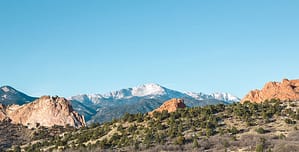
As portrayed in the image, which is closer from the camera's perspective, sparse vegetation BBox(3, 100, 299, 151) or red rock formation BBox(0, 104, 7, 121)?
sparse vegetation BBox(3, 100, 299, 151)

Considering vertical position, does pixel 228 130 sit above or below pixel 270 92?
below

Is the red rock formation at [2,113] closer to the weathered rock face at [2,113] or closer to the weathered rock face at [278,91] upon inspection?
the weathered rock face at [2,113]

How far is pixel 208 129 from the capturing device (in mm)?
63188

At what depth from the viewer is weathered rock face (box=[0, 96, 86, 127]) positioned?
12475 centimetres

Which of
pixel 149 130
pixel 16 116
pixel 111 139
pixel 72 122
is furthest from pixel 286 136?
pixel 16 116

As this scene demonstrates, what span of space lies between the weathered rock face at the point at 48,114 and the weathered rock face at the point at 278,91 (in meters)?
46.4

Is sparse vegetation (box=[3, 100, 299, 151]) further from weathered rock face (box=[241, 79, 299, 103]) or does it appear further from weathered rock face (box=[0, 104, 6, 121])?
weathered rock face (box=[0, 104, 6, 121])

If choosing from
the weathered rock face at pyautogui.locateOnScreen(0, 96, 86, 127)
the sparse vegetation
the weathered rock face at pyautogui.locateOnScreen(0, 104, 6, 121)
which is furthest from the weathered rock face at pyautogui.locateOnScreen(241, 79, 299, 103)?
the weathered rock face at pyautogui.locateOnScreen(0, 104, 6, 121)

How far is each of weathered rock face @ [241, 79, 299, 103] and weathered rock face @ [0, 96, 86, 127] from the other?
152 ft

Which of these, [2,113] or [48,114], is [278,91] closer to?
[48,114]

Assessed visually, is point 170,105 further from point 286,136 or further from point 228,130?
point 286,136

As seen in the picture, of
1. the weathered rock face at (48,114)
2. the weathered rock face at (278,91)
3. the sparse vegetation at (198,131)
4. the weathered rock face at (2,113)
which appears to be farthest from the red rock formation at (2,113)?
the weathered rock face at (278,91)

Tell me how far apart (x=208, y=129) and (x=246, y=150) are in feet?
36.7

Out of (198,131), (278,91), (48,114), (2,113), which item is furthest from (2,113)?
(198,131)
